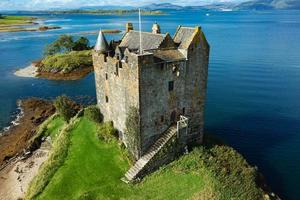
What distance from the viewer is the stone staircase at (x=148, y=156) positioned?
34094 millimetres

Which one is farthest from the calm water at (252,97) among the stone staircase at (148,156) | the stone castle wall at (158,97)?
the stone castle wall at (158,97)

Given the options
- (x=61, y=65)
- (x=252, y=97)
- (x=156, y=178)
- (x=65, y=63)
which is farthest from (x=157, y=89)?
(x=61, y=65)

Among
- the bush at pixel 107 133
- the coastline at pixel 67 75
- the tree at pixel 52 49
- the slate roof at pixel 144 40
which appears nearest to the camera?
the slate roof at pixel 144 40

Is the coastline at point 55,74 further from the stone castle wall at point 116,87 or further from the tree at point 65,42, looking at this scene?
the stone castle wall at point 116,87

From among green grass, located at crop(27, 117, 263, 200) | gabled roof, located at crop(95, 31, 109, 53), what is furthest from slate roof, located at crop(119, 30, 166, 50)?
green grass, located at crop(27, 117, 263, 200)

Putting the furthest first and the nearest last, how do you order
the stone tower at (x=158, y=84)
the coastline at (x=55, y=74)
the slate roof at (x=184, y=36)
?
the coastline at (x=55, y=74), the slate roof at (x=184, y=36), the stone tower at (x=158, y=84)

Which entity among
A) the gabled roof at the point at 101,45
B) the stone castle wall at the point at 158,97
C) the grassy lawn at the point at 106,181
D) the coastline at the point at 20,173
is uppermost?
the gabled roof at the point at 101,45

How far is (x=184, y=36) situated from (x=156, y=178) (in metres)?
16.4

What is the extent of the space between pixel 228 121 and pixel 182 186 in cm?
2670

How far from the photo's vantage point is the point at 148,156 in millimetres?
35125

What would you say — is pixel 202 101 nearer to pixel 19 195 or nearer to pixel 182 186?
pixel 182 186

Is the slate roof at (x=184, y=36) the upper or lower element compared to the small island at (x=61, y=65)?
upper

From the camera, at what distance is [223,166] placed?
35.2 m

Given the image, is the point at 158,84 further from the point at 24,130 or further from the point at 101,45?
the point at 24,130
